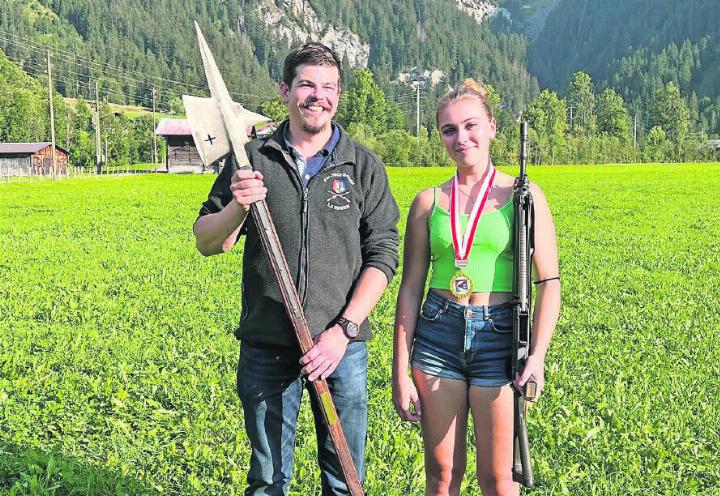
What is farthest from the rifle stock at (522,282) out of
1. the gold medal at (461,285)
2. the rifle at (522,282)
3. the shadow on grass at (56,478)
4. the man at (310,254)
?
the shadow on grass at (56,478)

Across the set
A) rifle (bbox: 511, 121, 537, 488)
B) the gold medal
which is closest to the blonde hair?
rifle (bbox: 511, 121, 537, 488)

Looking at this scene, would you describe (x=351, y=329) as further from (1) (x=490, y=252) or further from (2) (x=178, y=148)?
(2) (x=178, y=148)

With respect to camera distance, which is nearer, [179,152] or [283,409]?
[283,409]

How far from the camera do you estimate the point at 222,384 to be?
735cm

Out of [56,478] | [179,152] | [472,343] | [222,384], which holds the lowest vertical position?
[56,478]

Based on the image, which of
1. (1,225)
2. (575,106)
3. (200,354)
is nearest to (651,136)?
(575,106)

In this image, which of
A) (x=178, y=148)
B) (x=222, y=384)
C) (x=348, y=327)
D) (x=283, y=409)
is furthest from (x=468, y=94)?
(x=178, y=148)

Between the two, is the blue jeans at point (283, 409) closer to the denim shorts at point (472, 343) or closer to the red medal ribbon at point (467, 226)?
the denim shorts at point (472, 343)

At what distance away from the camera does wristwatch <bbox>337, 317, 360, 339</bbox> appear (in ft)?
11.5

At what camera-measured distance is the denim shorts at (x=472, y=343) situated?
11.6 feet

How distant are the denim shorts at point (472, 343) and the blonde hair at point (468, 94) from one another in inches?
39.8

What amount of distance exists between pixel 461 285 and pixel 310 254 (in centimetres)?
78

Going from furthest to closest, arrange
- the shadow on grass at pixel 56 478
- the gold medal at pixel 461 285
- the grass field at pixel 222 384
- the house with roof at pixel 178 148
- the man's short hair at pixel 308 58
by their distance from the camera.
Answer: the house with roof at pixel 178 148
the grass field at pixel 222 384
the shadow on grass at pixel 56 478
the gold medal at pixel 461 285
the man's short hair at pixel 308 58

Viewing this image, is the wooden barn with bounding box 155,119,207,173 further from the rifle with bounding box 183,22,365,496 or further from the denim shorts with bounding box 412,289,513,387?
the denim shorts with bounding box 412,289,513,387
